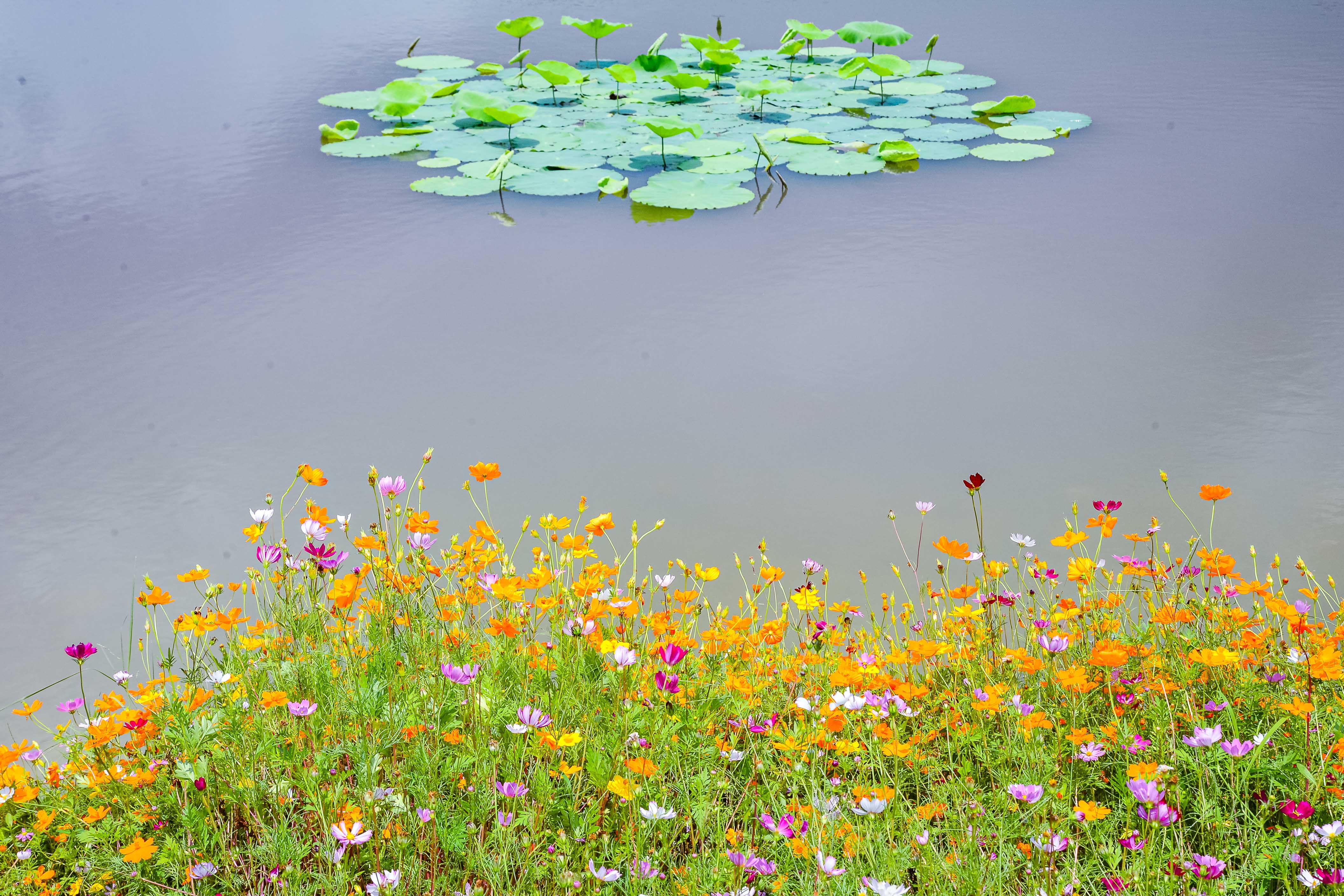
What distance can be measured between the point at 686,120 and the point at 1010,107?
2.05 m

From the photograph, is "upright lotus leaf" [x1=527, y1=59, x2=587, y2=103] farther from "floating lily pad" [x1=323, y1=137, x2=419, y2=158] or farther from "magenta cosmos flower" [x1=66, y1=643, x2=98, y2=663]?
"magenta cosmos flower" [x1=66, y1=643, x2=98, y2=663]

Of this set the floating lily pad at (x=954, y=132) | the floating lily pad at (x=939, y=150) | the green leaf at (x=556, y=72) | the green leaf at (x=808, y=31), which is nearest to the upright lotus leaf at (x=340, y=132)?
the green leaf at (x=556, y=72)

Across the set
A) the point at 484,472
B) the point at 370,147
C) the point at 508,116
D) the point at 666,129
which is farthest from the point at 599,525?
the point at 370,147

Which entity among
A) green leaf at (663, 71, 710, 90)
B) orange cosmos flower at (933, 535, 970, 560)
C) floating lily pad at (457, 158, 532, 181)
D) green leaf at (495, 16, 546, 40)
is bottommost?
orange cosmos flower at (933, 535, 970, 560)

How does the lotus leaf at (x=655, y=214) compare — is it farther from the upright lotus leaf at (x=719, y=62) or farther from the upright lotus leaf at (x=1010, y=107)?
the upright lotus leaf at (x=719, y=62)

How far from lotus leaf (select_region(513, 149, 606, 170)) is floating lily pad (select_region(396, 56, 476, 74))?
107 inches

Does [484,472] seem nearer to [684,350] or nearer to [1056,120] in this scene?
[684,350]

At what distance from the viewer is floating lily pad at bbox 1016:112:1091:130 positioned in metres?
5.62

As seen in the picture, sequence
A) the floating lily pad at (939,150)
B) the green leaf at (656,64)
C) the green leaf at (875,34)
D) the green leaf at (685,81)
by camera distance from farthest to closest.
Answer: the green leaf at (875,34) < the green leaf at (656,64) < the green leaf at (685,81) < the floating lily pad at (939,150)

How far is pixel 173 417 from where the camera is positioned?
9.37 feet

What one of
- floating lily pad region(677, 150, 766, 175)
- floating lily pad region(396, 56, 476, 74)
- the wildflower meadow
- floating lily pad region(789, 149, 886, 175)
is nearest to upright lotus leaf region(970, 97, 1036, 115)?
floating lily pad region(789, 149, 886, 175)

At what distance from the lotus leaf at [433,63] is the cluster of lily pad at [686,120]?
0.7 inches

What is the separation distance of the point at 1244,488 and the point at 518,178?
3.76 meters

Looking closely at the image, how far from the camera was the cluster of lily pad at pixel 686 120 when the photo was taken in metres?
5.00
